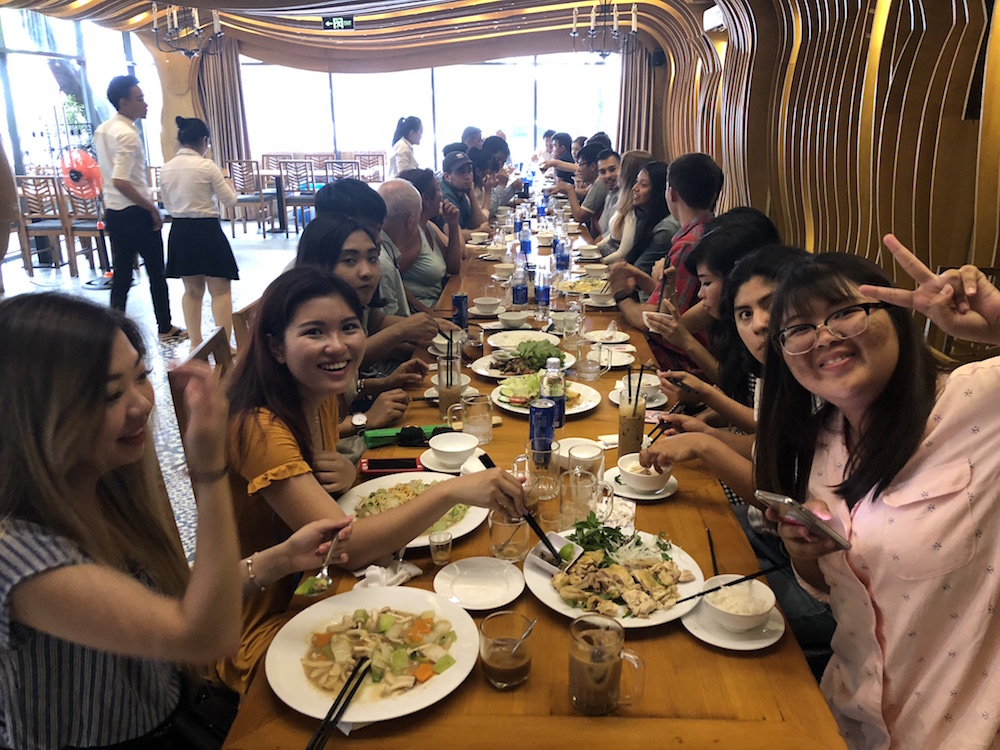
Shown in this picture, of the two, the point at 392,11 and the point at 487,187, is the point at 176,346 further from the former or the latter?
the point at 392,11

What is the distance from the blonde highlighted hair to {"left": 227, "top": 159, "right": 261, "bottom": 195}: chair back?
11.2 m

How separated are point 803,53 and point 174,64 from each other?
35.1 ft

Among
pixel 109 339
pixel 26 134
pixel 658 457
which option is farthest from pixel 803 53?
pixel 26 134

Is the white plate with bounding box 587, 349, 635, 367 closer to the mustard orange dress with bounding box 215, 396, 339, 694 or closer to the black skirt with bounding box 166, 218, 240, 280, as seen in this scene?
the mustard orange dress with bounding box 215, 396, 339, 694

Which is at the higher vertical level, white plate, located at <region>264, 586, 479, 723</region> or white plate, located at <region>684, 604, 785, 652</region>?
white plate, located at <region>264, 586, 479, 723</region>

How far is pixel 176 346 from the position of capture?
5.66 m

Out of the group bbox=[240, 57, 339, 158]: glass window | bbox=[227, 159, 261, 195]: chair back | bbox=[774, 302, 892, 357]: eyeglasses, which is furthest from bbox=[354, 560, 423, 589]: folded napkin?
bbox=[240, 57, 339, 158]: glass window

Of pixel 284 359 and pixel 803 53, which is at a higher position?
pixel 803 53

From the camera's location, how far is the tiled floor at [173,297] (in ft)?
11.2

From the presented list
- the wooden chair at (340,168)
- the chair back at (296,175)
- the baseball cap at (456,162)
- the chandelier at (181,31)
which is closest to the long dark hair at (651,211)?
the baseball cap at (456,162)

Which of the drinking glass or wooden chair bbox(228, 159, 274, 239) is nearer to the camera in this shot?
the drinking glass

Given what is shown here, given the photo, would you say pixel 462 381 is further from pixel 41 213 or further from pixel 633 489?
pixel 41 213

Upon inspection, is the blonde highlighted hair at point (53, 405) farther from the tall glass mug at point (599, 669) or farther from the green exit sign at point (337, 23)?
the green exit sign at point (337, 23)

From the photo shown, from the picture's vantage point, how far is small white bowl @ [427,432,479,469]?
1.86 metres
